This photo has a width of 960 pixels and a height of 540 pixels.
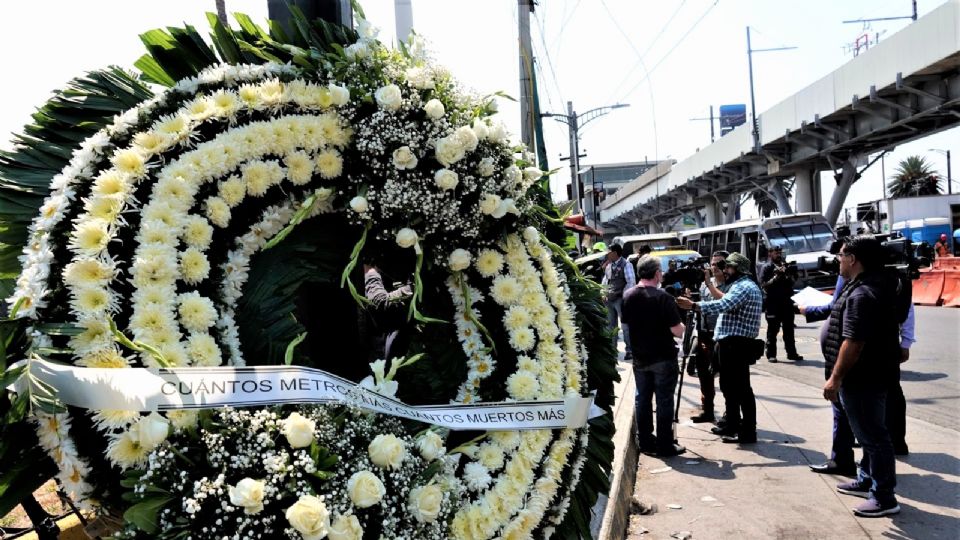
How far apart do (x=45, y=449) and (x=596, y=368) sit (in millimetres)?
2255

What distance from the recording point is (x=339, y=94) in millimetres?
2547

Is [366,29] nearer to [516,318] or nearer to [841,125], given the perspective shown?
[516,318]

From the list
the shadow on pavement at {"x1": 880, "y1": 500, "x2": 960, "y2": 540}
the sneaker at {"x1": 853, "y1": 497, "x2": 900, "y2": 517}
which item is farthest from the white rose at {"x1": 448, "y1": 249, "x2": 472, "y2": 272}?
the sneaker at {"x1": 853, "y1": 497, "x2": 900, "y2": 517}

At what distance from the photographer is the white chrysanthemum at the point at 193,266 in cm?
220

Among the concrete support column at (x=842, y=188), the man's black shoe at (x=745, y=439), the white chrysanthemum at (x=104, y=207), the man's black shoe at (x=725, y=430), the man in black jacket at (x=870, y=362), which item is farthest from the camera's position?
the concrete support column at (x=842, y=188)

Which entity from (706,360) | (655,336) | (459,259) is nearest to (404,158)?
(459,259)

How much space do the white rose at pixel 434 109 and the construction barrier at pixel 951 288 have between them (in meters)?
18.0

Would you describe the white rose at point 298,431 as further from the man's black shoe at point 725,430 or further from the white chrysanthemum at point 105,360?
the man's black shoe at point 725,430

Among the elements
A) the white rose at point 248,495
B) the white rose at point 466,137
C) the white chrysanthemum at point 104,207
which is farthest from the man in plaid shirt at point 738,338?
the white chrysanthemum at point 104,207

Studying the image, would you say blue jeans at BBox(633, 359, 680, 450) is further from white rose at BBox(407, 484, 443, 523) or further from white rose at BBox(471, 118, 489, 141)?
white rose at BBox(407, 484, 443, 523)

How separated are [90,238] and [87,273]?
11cm

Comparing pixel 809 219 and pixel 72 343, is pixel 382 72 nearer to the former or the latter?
pixel 72 343

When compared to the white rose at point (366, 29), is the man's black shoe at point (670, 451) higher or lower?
lower

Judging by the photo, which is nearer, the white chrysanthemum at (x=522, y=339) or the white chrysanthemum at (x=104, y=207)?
the white chrysanthemum at (x=104, y=207)
